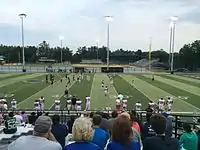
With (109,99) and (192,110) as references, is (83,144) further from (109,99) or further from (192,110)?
(109,99)

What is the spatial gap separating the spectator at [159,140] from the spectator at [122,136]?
34cm

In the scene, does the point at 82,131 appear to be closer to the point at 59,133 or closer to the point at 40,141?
the point at 40,141

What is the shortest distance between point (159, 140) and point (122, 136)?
2.06 feet

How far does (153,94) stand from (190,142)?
3006cm

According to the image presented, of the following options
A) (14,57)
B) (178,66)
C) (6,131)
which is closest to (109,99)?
(6,131)

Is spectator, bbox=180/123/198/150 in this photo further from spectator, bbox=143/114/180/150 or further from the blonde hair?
the blonde hair

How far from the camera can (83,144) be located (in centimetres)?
420

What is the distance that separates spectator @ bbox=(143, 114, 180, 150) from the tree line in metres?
105

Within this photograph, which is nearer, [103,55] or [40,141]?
[40,141]

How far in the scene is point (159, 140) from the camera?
4715 millimetres

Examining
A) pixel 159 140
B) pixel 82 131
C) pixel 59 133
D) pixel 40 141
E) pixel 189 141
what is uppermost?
pixel 82 131

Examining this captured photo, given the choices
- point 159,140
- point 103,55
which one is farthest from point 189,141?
point 103,55

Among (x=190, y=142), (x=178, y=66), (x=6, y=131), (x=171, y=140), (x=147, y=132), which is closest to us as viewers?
(x=171, y=140)

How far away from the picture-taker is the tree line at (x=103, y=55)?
10731 cm
